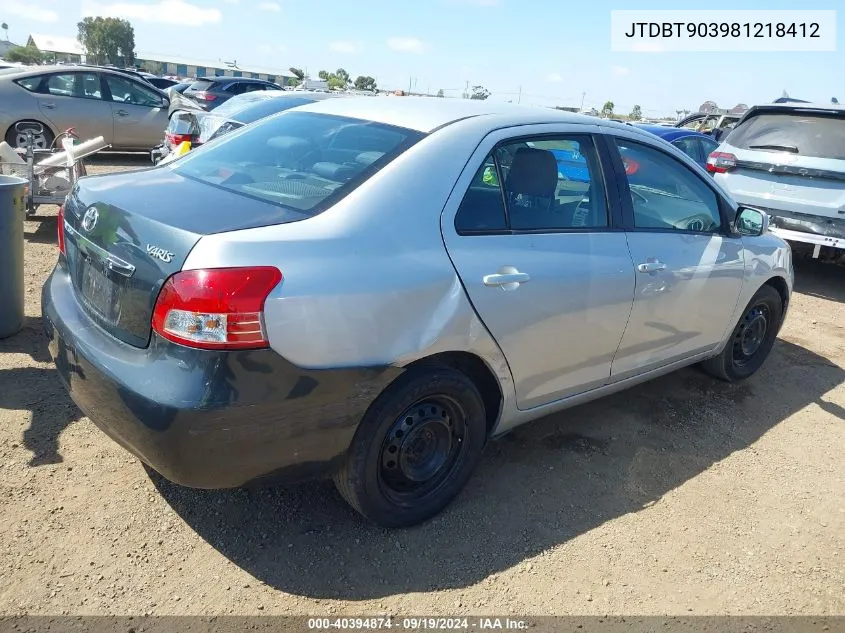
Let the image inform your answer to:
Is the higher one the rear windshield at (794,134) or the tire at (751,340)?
the rear windshield at (794,134)

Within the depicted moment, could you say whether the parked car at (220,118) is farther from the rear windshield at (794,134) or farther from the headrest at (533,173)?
the headrest at (533,173)

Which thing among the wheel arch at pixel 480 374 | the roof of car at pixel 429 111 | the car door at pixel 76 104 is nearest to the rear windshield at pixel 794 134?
the roof of car at pixel 429 111

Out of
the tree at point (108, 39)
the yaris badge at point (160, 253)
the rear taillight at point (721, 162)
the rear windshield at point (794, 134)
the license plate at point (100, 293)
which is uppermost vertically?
the tree at point (108, 39)

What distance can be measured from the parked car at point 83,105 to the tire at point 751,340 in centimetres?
1037

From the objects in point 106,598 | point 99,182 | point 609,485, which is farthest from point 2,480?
point 609,485

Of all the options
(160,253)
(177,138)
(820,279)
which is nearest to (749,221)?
(160,253)

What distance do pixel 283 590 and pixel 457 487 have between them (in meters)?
0.87

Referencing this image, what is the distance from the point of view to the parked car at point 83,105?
10.6 meters

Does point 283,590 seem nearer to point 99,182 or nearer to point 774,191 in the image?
point 99,182

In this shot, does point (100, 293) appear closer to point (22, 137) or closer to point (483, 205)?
point (483, 205)

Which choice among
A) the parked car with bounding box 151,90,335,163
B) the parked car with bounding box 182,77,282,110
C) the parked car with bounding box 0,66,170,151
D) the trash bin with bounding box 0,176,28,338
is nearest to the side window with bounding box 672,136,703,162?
the parked car with bounding box 151,90,335,163

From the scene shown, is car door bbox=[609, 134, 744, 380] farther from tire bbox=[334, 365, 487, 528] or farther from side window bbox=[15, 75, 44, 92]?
side window bbox=[15, 75, 44, 92]

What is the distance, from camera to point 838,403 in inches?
184

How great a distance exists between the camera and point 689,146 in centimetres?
942
